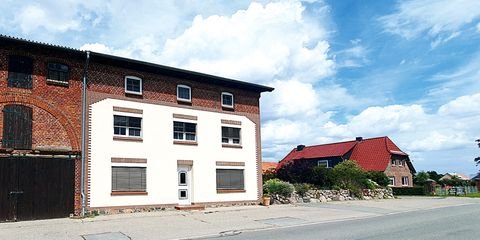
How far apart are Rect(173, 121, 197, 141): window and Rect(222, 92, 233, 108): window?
2696mm

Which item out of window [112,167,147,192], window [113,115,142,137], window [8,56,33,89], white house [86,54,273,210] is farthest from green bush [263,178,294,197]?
window [8,56,33,89]

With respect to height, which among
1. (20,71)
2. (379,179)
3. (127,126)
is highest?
(20,71)

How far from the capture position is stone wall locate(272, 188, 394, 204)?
27719 mm

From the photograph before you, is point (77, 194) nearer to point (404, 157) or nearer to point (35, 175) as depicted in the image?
point (35, 175)

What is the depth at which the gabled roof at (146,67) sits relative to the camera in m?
19.2

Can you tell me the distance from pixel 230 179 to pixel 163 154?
4.82 m

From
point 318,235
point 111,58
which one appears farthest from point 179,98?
point 318,235

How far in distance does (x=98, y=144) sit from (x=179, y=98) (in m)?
5.47

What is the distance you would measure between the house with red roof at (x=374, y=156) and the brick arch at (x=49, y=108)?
30.3m

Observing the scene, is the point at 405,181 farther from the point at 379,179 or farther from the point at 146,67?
the point at 146,67

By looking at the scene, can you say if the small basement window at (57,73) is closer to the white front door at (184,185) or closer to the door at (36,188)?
the door at (36,188)

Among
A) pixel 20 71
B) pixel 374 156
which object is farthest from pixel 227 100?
pixel 374 156

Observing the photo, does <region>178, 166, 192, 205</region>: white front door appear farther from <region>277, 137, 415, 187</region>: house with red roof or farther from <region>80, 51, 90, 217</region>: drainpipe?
<region>277, 137, 415, 187</region>: house with red roof

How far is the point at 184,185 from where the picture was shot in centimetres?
2409
